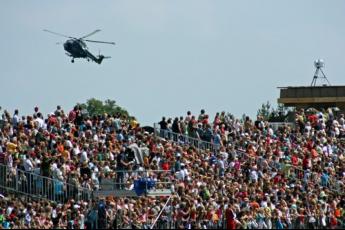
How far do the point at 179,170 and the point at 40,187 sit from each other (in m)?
5.23

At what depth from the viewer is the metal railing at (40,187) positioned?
2157 inches

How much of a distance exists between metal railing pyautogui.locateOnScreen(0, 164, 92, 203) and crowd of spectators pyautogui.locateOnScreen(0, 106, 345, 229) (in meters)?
0.16

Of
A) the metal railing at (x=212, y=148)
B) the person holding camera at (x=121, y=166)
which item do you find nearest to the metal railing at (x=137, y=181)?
the person holding camera at (x=121, y=166)

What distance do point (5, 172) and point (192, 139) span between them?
33.0ft

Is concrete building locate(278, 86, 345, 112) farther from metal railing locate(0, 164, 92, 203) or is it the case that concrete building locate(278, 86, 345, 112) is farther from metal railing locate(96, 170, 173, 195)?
metal railing locate(0, 164, 92, 203)

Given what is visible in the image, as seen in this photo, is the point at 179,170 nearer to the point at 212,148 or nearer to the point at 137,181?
the point at 137,181

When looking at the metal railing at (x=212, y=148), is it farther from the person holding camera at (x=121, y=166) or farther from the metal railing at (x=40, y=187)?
the metal railing at (x=40, y=187)

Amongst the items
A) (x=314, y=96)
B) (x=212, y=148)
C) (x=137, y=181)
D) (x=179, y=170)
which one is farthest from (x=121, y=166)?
(x=314, y=96)

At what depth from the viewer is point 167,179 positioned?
5678 cm

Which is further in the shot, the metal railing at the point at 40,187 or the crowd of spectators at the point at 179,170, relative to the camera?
the metal railing at the point at 40,187

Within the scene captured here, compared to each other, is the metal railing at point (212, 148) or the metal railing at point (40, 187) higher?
the metal railing at point (212, 148)

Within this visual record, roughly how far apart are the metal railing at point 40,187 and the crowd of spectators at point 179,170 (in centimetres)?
16

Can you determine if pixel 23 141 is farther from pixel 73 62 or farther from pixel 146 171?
pixel 73 62

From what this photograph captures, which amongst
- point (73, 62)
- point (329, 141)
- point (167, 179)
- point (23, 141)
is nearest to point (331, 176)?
point (329, 141)
